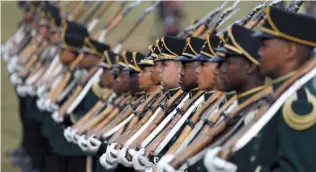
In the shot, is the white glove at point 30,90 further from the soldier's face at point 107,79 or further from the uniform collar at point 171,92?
the uniform collar at point 171,92

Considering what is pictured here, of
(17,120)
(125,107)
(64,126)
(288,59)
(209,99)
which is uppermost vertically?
(288,59)

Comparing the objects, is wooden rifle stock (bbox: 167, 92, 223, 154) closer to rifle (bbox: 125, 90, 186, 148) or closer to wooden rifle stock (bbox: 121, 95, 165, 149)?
rifle (bbox: 125, 90, 186, 148)

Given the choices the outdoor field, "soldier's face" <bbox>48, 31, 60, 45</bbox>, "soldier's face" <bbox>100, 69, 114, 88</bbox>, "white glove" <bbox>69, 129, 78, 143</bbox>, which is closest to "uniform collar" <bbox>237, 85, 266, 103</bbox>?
"white glove" <bbox>69, 129, 78, 143</bbox>

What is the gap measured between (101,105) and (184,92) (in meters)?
3.69

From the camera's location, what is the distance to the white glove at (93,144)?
13.1 metres

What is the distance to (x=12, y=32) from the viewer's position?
37.0 meters

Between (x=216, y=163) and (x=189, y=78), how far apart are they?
2.52 meters

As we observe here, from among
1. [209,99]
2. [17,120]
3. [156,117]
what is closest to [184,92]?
[156,117]

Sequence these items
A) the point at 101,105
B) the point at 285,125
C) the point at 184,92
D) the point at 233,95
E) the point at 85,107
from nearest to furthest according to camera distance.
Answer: the point at 285,125 → the point at 233,95 → the point at 184,92 → the point at 101,105 → the point at 85,107

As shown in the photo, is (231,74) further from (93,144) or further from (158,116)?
(93,144)

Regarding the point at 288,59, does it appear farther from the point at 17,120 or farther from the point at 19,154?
the point at 17,120

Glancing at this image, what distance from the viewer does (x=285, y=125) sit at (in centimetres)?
828

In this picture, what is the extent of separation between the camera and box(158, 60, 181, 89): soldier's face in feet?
Result: 37.0

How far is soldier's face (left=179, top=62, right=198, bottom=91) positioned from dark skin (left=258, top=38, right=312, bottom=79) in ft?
6.89
